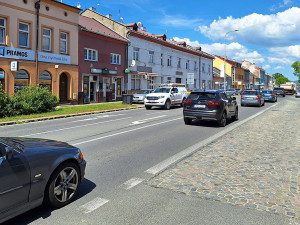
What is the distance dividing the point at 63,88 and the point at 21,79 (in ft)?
13.8

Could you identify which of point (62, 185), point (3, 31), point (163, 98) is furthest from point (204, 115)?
point (3, 31)

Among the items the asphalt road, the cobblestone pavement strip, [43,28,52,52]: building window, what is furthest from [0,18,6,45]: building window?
the cobblestone pavement strip

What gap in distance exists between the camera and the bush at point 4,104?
14.9m

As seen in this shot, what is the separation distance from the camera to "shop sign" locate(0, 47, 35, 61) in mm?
19344

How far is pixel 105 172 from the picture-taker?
5.62m

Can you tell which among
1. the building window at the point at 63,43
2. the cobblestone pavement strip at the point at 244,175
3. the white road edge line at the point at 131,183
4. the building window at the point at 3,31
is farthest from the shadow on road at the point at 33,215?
the building window at the point at 63,43

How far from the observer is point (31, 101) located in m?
16.6

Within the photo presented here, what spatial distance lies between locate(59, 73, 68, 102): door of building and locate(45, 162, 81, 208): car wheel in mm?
21081

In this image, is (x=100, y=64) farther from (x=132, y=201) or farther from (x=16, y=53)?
(x=132, y=201)

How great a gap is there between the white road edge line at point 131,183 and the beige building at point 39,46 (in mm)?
17544

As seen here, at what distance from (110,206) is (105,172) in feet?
5.34

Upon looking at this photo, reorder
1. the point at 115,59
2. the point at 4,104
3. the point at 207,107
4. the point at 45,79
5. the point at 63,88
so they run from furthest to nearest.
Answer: the point at 115,59
the point at 63,88
the point at 45,79
the point at 4,104
the point at 207,107

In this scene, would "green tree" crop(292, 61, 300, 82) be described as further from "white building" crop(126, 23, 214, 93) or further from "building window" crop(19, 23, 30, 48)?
"building window" crop(19, 23, 30, 48)

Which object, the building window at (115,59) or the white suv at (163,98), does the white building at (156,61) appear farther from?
the white suv at (163,98)
